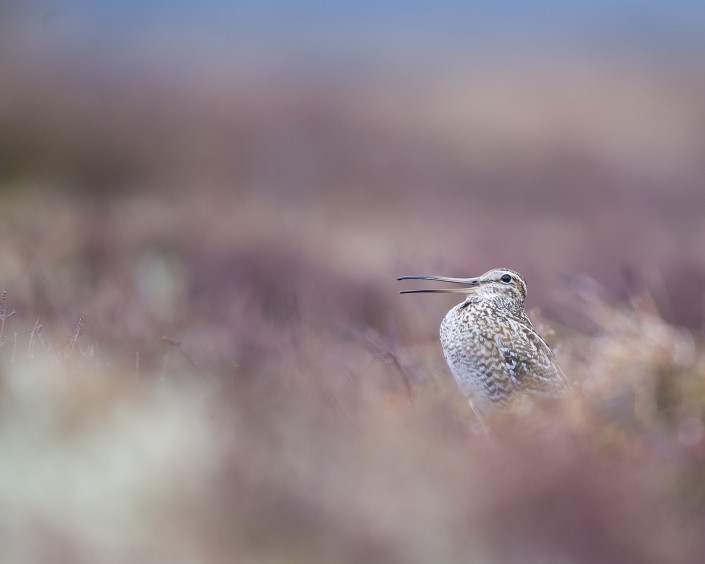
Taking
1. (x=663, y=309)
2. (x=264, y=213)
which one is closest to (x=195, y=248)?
(x=264, y=213)

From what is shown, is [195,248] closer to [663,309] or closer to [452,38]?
[663,309]

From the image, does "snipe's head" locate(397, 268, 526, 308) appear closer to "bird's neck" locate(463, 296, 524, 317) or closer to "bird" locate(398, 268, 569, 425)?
"bird's neck" locate(463, 296, 524, 317)

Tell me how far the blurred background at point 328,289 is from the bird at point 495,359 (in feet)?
0.71

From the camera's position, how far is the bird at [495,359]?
201 inches

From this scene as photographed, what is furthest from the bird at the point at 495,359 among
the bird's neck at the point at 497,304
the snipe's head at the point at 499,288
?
the snipe's head at the point at 499,288

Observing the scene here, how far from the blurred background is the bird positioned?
218 millimetres

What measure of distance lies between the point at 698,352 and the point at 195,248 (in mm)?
6308

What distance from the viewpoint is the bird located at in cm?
510

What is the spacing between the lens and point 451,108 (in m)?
22.6

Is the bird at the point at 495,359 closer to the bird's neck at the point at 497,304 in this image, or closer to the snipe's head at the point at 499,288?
the bird's neck at the point at 497,304

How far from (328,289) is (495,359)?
4.92 m

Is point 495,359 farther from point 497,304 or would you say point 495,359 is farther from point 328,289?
point 328,289

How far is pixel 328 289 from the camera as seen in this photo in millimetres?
10070

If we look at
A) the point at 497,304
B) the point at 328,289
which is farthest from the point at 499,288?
the point at 328,289
